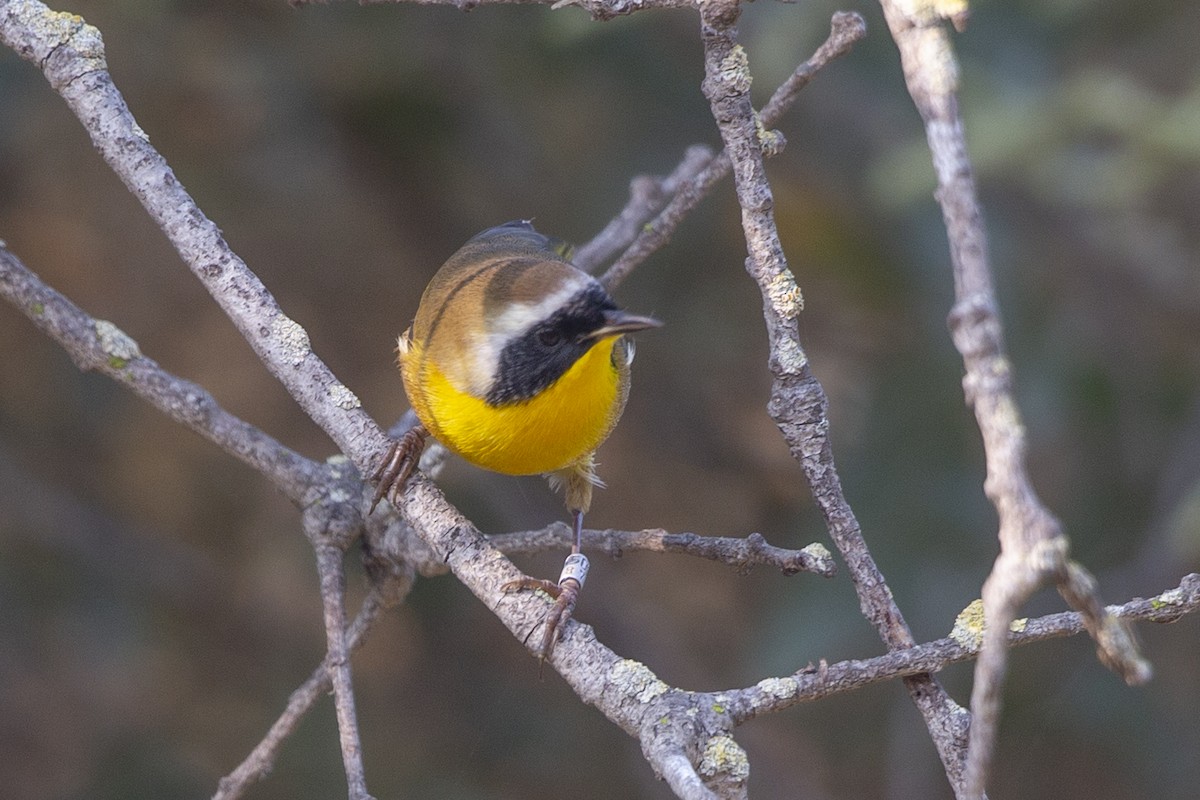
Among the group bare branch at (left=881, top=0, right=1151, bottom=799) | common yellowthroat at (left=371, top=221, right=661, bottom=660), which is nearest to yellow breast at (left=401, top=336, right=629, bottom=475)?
common yellowthroat at (left=371, top=221, right=661, bottom=660)

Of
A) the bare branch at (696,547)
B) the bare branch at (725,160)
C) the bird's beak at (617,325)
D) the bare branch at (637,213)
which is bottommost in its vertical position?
the bare branch at (696,547)

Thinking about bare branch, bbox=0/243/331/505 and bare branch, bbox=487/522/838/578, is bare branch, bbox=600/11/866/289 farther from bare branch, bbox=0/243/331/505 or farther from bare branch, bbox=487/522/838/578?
bare branch, bbox=0/243/331/505

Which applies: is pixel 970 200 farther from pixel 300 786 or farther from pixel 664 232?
pixel 300 786

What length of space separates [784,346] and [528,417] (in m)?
0.93

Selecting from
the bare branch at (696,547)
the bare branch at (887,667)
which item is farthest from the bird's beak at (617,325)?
the bare branch at (887,667)

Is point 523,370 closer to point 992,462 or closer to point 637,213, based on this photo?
point 637,213

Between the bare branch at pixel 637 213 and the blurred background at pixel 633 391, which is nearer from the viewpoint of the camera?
the bare branch at pixel 637 213

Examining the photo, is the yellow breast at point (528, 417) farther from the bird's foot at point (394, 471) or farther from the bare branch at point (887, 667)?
the bare branch at point (887, 667)

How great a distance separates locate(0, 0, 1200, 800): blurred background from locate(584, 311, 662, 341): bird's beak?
1.34m

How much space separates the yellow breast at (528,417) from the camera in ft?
9.07

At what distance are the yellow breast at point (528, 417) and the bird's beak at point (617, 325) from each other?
6cm

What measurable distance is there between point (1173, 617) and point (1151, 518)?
3.37 metres

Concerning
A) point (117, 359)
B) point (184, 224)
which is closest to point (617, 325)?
point (184, 224)

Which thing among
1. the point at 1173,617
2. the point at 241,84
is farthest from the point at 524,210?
the point at 1173,617
